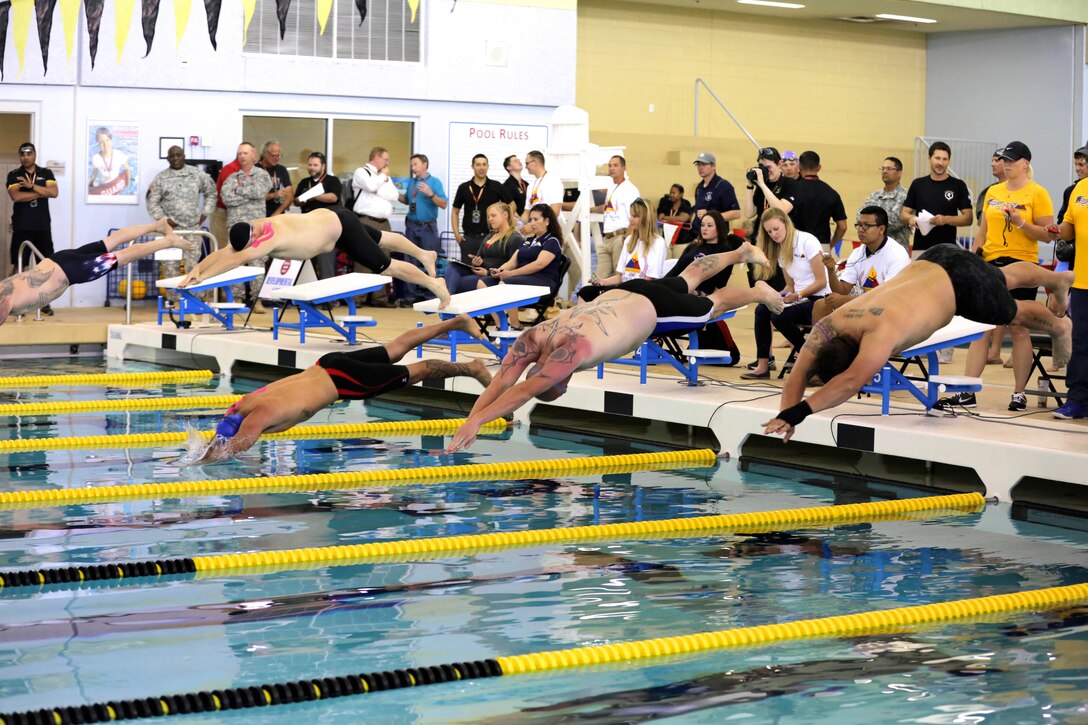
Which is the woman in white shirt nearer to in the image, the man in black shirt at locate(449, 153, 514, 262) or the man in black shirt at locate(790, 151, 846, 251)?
the man in black shirt at locate(790, 151, 846, 251)

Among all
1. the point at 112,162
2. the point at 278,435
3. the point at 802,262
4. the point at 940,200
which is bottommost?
the point at 278,435

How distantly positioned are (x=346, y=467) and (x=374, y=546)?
209 centimetres

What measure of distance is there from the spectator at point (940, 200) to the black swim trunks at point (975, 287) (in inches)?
154

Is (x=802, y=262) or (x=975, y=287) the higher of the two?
(x=802, y=262)

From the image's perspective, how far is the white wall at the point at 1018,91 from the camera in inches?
798

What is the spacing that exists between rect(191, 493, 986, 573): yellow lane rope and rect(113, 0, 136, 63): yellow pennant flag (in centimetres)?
1010

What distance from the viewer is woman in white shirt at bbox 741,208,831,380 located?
9500 millimetres

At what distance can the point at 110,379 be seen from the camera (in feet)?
36.9

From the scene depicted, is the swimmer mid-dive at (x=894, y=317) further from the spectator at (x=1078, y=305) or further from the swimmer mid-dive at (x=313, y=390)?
the swimmer mid-dive at (x=313, y=390)

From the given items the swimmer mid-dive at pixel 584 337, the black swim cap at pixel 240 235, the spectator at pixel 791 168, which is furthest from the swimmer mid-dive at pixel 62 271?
the spectator at pixel 791 168

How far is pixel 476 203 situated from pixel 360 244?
5.12 meters

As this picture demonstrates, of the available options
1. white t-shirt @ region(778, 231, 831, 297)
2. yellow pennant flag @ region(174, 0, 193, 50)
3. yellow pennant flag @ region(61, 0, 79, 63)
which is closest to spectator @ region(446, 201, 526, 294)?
white t-shirt @ region(778, 231, 831, 297)

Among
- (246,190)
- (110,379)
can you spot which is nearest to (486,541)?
(110,379)

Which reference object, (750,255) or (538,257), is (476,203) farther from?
(750,255)
